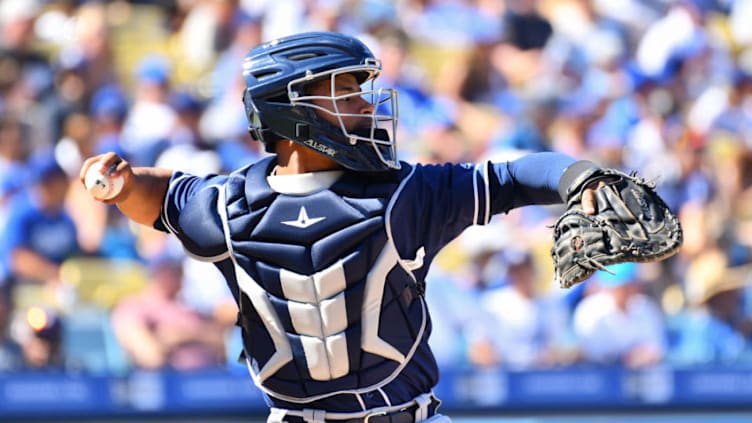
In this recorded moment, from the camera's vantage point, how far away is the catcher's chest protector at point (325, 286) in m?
3.00

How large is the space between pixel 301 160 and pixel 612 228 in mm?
948

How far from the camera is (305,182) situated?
121 inches

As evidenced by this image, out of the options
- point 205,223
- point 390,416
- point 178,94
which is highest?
point 178,94

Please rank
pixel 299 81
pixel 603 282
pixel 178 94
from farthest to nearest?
pixel 178 94, pixel 603 282, pixel 299 81

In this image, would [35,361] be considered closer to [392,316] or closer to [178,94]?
[178,94]

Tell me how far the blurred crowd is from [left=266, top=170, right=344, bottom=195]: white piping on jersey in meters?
4.40

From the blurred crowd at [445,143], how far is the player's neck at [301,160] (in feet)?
14.2

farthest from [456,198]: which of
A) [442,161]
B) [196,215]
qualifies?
[442,161]

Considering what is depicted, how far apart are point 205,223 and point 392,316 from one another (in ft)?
→ 1.90

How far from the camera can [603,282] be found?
292 inches

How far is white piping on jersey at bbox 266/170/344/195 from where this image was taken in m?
3.08

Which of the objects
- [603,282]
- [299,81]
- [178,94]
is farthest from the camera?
[178,94]

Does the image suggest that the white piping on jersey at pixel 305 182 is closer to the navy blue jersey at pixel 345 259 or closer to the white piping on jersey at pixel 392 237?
the navy blue jersey at pixel 345 259

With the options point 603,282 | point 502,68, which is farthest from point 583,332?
point 502,68
